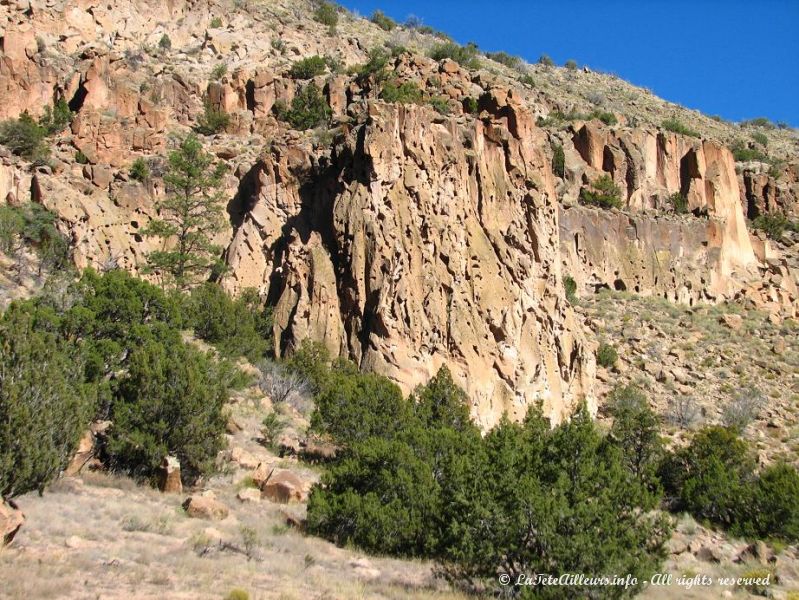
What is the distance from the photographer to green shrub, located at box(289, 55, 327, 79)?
44.1 m

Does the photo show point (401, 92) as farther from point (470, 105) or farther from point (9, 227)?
point (9, 227)

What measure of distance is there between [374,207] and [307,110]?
15749 mm

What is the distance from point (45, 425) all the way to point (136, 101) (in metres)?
28.8

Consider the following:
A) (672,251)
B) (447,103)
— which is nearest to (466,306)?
(447,103)

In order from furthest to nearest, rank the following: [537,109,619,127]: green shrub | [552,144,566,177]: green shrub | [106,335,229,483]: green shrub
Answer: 1. [537,109,619,127]: green shrub
2. [552,144,566,177]: green shrub
3. [106,335,229,483]: green shrub

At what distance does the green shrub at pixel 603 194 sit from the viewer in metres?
47.3

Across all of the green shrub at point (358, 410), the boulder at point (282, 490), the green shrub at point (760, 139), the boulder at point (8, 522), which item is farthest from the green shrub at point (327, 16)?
the boulder at point (8, 522)

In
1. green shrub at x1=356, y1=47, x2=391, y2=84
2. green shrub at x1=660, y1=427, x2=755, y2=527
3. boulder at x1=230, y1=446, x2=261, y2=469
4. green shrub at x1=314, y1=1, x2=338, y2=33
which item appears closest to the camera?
boulder at x1=230, y1=446, x2=261, y2=469

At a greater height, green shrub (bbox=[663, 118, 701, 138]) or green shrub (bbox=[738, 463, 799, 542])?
green shrub (bbox=[663, 118, 701, 138])

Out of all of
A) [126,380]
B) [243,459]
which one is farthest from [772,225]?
[126,380]

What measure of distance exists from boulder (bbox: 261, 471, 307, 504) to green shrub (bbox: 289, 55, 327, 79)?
111ft

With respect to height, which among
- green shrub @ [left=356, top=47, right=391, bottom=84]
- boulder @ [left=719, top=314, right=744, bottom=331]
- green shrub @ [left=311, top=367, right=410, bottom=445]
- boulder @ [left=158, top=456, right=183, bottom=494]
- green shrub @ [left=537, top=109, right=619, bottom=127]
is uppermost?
green shrub @ [left=537, top=109, right=619, bottom=127]

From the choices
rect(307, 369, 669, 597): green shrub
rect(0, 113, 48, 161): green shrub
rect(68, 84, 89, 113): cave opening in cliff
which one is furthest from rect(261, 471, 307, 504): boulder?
rect(68, 84, 89, 113): cave opening in cliff

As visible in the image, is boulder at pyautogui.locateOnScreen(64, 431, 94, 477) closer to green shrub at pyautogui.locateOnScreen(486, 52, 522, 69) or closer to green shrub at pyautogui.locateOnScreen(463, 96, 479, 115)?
green shrub at pyautogui.locateOnScreen(463, 96, 479, 115)
